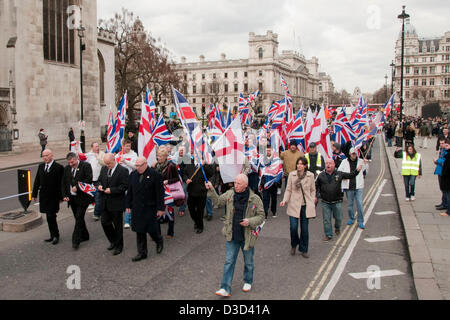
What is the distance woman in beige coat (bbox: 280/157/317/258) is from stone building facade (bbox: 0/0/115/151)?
77.1 feet

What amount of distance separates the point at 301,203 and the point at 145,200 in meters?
2.69

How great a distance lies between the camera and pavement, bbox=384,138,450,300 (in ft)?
19.0

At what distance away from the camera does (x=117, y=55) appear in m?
43.7

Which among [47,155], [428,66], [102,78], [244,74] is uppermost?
[428,66]

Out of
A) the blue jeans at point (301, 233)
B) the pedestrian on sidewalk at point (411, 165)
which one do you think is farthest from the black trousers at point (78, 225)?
the pedestrian on sidewalk at point (411, 165)

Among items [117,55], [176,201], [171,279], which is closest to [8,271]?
[171,279]

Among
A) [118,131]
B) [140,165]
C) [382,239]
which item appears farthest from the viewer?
[118,131]

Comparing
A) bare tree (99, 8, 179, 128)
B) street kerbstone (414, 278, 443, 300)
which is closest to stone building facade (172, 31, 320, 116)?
bare tree (99, 8, 179, 128)

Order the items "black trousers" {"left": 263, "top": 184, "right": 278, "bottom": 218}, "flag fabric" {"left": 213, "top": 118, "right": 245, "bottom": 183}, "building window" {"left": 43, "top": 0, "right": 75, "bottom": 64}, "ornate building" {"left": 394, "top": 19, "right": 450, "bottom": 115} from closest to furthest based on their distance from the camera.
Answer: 1. "flag fabric" {"left": 213, "top": 118, "right": 245, "bottom": 183}
2. "black trousers" {"left": 263, "top": 184, "right": 278, "bottom": 218}
3. "building window" {"left": 43, "top": 0, "right": 75, "bottom": 64}
4. "ornate building" {"left": 394, "top": 19, "right": 450, "bottom": 115}

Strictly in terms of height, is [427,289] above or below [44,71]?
below

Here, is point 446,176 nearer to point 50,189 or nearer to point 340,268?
point 340,268

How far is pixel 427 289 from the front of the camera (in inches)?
222

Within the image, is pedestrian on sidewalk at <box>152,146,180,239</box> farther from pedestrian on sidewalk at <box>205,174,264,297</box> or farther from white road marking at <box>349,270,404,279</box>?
white road marking at <box>349,270,404,279</box>

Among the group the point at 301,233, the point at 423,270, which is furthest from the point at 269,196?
the point at 423,270
